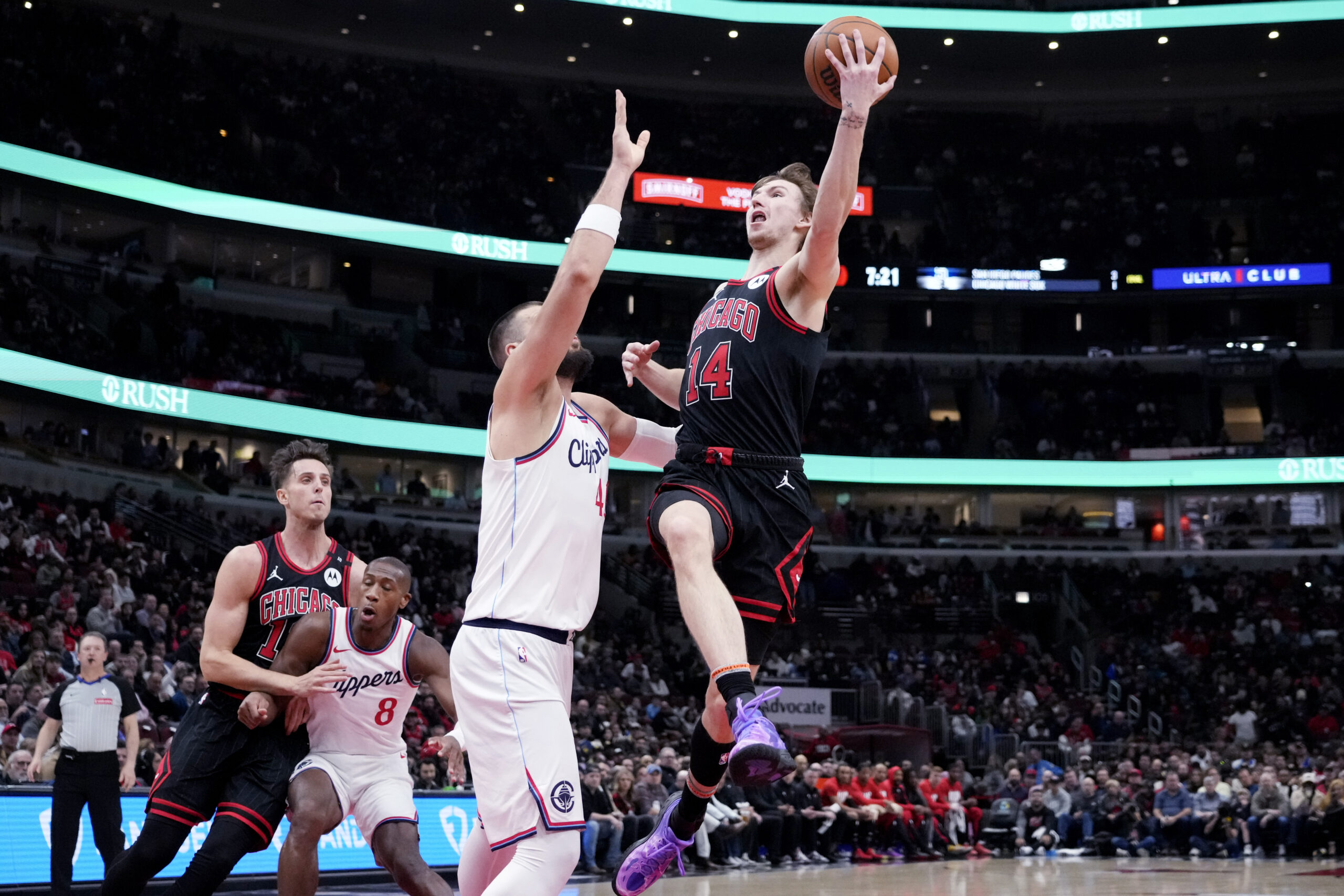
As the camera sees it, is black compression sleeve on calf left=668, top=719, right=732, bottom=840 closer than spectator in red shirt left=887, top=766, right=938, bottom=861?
Yes

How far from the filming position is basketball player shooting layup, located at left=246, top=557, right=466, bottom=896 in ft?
20.0

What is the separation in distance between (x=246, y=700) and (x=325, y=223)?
26.7 m

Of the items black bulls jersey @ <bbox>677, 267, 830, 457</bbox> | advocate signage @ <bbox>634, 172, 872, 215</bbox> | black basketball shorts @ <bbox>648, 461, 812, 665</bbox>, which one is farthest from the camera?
advocate signage @ <bbox>634, 172, 872, 215</bbox>

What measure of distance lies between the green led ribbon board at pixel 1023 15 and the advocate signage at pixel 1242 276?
6.38 m

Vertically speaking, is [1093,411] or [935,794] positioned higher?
[1093,411]

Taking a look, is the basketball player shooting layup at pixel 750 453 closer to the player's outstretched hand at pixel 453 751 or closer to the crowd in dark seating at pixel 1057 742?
the player's outstretched hand at pixel 453 751

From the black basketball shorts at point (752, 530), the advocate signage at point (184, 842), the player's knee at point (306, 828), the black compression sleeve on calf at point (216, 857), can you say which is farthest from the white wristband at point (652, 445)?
the advocate signage at point (184, 842)

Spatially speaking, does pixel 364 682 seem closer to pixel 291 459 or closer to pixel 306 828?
pixel 306 828

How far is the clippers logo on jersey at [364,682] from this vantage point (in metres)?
6.16

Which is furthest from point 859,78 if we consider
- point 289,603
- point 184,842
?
point 184,842

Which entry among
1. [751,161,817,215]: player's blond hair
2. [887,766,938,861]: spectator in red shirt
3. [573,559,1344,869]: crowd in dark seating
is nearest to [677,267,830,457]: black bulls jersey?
[751,161,817,215]: player's blond hair

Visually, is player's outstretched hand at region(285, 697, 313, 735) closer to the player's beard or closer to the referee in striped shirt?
the player's beard

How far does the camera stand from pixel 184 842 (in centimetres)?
794

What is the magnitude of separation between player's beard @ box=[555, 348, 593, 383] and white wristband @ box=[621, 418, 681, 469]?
0.72 meters
